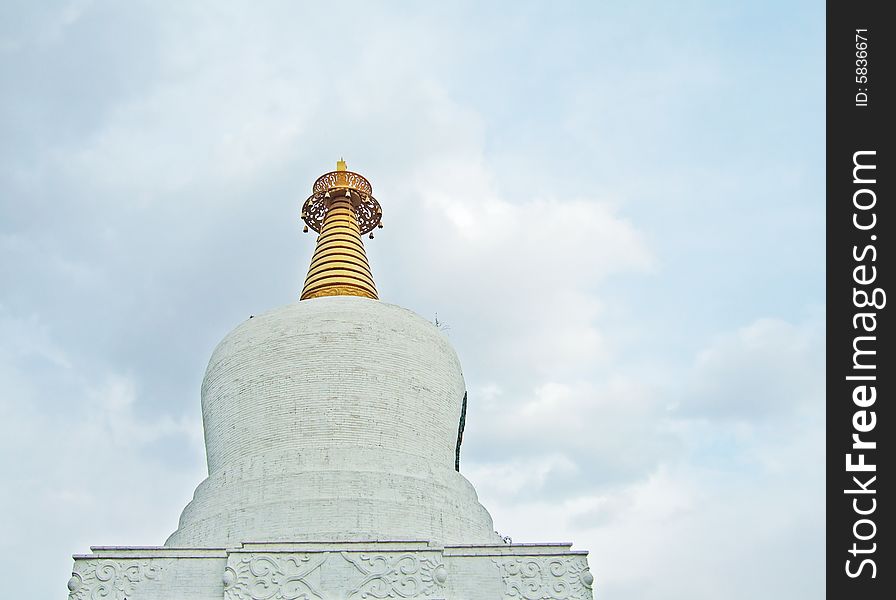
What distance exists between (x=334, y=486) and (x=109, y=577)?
3.10m

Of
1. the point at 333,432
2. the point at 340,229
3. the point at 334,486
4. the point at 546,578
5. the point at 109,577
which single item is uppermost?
the point at 340,229

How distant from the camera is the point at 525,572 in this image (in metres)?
12.4

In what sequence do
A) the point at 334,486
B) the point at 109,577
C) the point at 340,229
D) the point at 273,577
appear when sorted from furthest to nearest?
the point at 340,229 → the point at 334,486 → the point at 109,577 → the point at 273,577

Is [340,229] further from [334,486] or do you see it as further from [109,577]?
[109,577]

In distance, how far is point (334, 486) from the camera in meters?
13.9

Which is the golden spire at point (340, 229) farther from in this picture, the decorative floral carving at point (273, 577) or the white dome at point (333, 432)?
the decorative floral carving at point (273, 577)

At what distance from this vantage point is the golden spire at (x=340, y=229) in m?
18.3

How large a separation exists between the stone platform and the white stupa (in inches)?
0.5

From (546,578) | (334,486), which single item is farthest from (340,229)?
(546,578)

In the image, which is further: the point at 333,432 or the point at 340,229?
the point at 340,229

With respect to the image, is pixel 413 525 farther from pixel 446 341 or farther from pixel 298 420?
pixel 446 341

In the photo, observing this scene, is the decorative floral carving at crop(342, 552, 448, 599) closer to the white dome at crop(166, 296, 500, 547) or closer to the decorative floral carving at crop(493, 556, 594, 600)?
the decorative floral carving at crop(493, 556, 594, 600)
